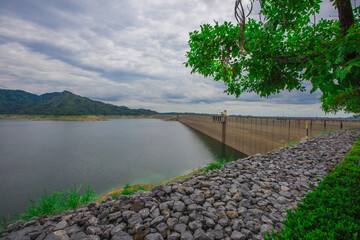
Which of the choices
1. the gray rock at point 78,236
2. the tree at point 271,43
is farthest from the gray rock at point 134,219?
the tree at point 271,43

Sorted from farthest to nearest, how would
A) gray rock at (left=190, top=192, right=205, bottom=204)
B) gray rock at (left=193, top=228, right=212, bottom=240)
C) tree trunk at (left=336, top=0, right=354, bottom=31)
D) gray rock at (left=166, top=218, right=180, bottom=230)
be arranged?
gray rock at (left=190, top=192, right=205, bottom=204)
tree trunk at (left=336, top=0, right=354, bottom=31)
gray rock at (left=166, top=218, right=180, bottom=230)
gray rock at (left=193, top=228, right=212, bottom=240)

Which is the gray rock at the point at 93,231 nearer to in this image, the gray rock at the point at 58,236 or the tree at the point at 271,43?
the gray rock at the point at 58,236

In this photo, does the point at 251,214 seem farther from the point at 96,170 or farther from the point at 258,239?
the point at 96,170

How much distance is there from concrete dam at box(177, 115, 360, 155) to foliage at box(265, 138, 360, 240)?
16765mm

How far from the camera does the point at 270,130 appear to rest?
66.7ft

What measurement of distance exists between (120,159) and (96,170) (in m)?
4.36

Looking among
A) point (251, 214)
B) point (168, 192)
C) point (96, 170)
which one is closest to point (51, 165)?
point (96, 170)

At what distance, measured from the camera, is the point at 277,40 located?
3730 millimetres

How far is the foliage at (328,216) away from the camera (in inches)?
67.7

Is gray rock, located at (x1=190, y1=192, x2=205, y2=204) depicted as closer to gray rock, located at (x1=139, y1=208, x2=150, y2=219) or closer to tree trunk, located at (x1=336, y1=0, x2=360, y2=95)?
gray rock, located at (x1=139, y1=208, x2=150, y2=219)

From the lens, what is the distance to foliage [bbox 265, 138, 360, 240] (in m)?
1.72

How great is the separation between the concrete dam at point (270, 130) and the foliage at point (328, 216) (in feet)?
55.0

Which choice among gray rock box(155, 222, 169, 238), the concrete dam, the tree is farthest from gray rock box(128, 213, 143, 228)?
the concrete dam

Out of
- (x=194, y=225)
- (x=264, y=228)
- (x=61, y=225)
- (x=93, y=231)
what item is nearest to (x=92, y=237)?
(x=93, y=231)
